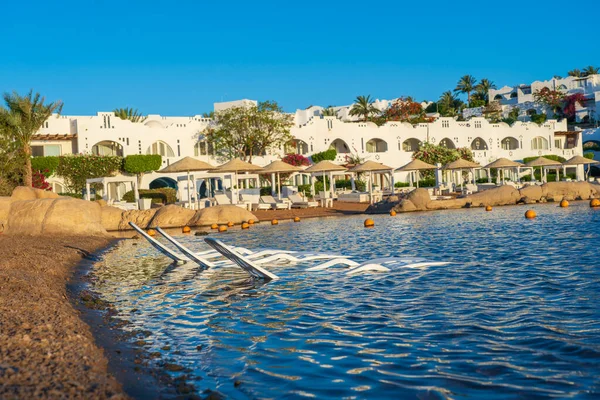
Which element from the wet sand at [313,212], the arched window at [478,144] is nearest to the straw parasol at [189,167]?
the wet sand at [313,212]

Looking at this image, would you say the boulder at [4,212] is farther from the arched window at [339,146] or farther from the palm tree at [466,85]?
the palm tree at [466,85]

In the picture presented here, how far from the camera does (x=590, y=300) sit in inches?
298

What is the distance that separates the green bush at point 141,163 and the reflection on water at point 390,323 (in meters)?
29.9

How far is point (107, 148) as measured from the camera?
4472cm

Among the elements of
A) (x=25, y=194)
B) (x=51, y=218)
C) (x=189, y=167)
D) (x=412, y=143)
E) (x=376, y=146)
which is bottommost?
(x=51, y=218)

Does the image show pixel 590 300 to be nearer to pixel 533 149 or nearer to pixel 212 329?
pixel 212 329

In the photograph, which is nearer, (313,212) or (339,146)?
(313,212)

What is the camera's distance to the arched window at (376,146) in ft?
185

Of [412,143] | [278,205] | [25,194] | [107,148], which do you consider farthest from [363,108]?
[25,194]

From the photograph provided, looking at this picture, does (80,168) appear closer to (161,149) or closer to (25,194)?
(161,149)

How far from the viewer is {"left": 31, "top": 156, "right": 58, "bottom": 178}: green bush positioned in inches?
1608

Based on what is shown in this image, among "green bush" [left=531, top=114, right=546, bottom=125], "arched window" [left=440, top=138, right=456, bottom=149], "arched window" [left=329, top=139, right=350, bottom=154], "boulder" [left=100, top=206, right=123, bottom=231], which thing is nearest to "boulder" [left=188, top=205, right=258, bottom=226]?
"boulder" [left=100, top=206, right=123, bottom=231]

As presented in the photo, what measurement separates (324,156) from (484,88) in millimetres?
55411

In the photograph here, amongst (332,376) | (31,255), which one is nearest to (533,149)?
(31,255)
